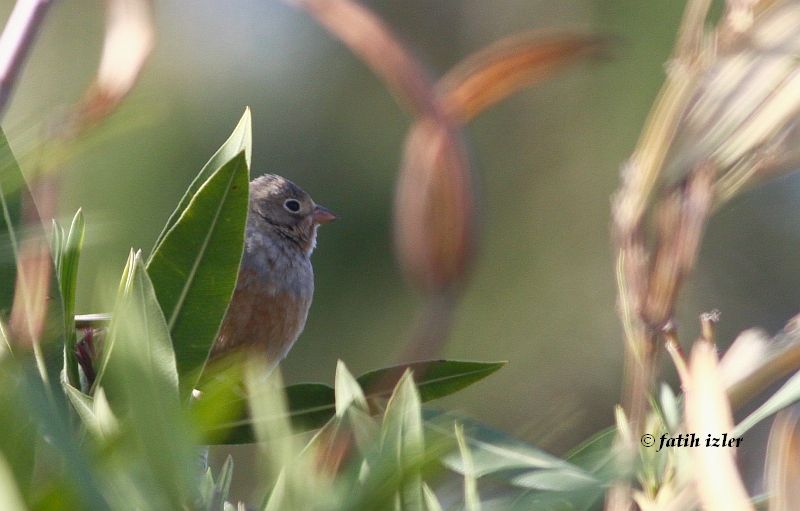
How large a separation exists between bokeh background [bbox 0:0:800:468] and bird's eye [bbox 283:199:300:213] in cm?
190

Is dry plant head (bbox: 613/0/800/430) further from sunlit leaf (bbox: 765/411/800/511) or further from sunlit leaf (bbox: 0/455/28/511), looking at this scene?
sunlit leaf (bbox: 0/455/28/511)

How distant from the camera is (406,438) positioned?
35.6 inches

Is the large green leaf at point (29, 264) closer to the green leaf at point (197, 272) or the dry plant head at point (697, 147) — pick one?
the green leaf at point (197, 272)

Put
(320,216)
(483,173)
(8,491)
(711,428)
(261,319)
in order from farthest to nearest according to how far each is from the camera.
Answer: (483,173) → (320,216) → (261,319) → (711,428) → (8,491)

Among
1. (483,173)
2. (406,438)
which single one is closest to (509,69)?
(406,438)

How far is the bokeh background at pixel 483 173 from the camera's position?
22.2 feet

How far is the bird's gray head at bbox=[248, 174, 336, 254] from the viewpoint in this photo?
3.94 metres

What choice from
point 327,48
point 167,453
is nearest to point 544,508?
point 167,453

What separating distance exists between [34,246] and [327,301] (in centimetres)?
607

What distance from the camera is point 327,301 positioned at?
23.7ft

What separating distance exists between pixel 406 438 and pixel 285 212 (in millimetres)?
3211

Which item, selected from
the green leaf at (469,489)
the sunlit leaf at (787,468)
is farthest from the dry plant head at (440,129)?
the sunlit leaf at (787,468)

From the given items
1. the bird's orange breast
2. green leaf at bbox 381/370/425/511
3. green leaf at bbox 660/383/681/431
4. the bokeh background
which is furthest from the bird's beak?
green leaf at bbox 381/370/425/511

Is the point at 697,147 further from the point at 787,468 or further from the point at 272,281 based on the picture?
the point at 272,281
